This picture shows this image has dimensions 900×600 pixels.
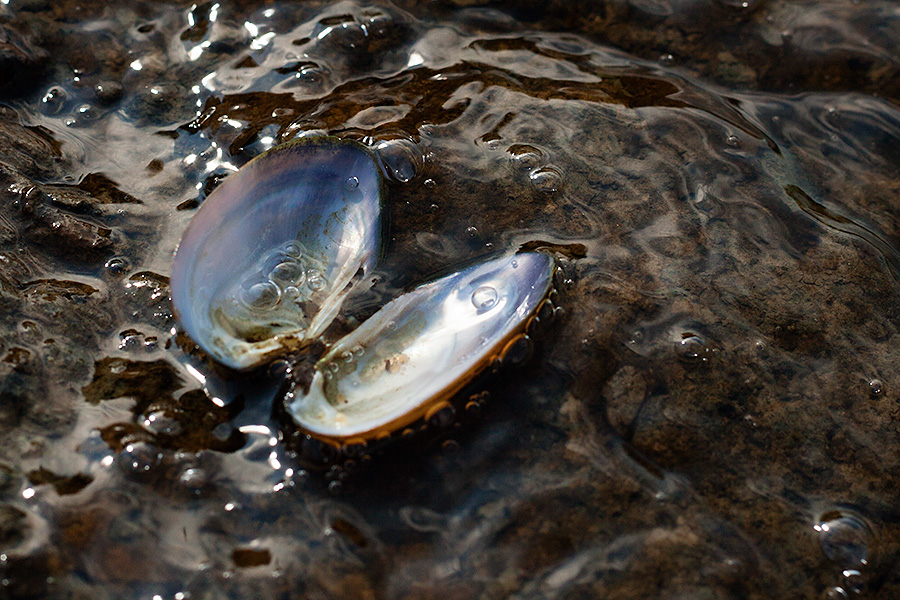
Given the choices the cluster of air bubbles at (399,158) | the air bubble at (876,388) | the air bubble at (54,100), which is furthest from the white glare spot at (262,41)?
the air bubble at (876,388)

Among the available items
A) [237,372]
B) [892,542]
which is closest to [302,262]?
[237,372]

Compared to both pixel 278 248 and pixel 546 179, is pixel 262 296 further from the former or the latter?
pixel 546 179

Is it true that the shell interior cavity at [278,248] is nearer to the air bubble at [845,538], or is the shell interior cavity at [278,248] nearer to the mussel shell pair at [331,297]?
the mussel shell pair at [331,297]

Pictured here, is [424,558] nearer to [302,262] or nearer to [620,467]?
[620,467]

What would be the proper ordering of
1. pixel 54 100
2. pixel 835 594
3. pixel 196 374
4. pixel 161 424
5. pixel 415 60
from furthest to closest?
pixel 415 60 → pixel 54 100 → pixel 196 374 → pixel 161 424 → pixel 835 594

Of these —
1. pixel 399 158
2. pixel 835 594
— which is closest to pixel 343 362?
pixel 399 158

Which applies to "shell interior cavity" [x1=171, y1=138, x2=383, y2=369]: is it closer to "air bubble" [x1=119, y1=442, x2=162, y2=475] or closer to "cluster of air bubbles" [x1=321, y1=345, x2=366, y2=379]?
A: "cluster of air bubbles" [x1=321, y1=345, x2=366, y2=379]
